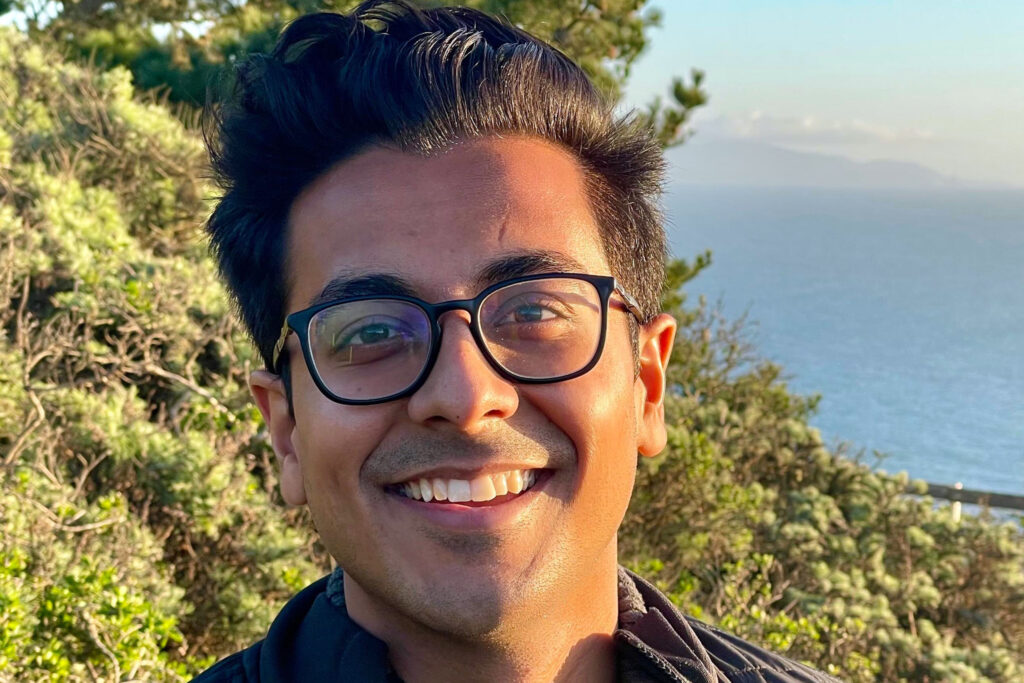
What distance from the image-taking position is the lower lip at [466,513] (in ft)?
4.78

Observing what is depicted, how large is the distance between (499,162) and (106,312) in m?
3.79

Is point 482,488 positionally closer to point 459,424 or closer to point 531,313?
point 459,424

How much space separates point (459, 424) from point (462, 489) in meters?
0.11

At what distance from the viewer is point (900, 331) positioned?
15344mm

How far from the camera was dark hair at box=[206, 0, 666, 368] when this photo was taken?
67.1 inches

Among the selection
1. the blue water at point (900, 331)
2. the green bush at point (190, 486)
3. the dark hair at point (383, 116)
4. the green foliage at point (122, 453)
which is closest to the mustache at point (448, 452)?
the dark hair at point (383, 116)

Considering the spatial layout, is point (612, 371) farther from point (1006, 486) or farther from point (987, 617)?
point (1006, 486)

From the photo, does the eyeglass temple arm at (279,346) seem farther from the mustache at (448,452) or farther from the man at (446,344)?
the mustache at (448,452)

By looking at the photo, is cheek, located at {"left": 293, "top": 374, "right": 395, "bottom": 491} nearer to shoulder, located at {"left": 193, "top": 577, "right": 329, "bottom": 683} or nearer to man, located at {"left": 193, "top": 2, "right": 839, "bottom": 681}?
man, located at {"left": 193, "top": 2, "right": 839, "bottom": 681}

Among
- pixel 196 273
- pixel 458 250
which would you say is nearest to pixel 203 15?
pixel 196 273

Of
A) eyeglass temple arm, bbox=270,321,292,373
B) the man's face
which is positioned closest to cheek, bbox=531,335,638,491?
the man's face

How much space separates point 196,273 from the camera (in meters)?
5.14

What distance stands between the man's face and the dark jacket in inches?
2.8

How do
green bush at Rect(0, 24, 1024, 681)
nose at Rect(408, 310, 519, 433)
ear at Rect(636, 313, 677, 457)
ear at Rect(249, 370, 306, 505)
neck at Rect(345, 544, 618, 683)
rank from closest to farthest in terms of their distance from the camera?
nose at Rect(408, 310, 519, 433) → neck at Rect(345, 544, 618, 683) → ear at Rect(249, 370, 306, 505) → ear at Rect(636, 313, 677, 457) → green bush at Rect(0, 24, 1024, 681)
